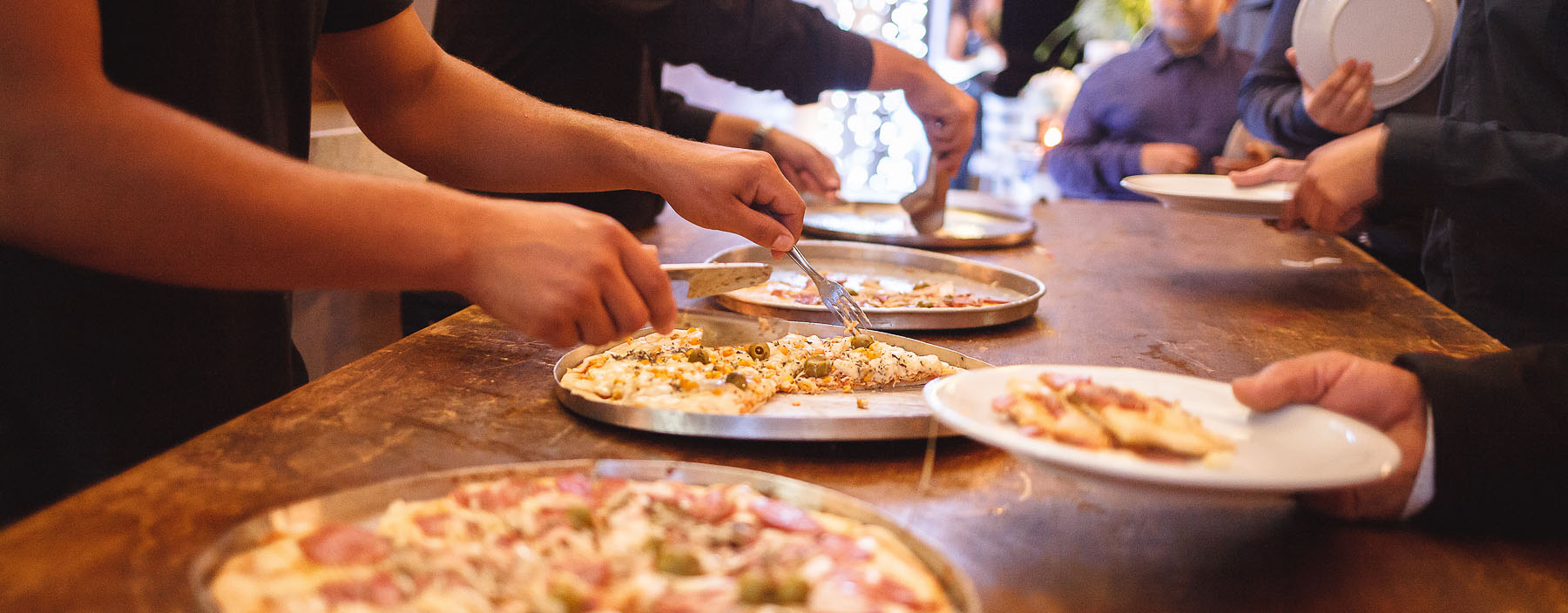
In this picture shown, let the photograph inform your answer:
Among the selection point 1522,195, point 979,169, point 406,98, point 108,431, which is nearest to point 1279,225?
point 1522,195

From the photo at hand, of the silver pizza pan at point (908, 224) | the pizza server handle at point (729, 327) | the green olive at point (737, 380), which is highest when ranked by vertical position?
the green olive at point (737, 380)

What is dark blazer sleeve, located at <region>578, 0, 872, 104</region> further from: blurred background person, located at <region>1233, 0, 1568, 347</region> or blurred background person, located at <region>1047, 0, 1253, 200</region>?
blurred background person, located at <region>1047, 0, 1253, 200</region>

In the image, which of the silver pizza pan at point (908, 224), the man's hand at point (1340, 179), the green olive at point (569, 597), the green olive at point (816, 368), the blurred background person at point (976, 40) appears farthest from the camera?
the blurred background person at point (976, 40)

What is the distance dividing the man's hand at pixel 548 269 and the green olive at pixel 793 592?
37 centimetres

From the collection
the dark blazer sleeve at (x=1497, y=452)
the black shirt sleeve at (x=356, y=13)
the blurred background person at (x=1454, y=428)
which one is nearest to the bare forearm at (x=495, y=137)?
the black shirt sleeve at (x=356, y=13)

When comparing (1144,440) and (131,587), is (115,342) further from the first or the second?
(1144,440)

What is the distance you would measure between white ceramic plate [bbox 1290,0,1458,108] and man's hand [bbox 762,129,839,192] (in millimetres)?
1304

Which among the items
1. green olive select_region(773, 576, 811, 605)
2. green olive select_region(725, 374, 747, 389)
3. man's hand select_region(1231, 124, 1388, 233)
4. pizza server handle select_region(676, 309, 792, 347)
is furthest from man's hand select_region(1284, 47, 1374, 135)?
green olive select_region(773, 576, 811, 605)

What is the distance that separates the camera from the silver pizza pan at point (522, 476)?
749 mm

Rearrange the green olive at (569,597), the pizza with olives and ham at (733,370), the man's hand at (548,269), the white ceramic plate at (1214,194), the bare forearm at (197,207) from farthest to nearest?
the white ceramic plate at (1214,194) < the pizza with olives and ham at (733,370) < the man's hand at (548,269) < the bare forearm at (197,207) < the green olive at (569,597)

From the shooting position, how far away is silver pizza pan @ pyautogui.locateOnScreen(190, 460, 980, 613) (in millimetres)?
749

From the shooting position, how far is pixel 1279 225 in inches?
87.5

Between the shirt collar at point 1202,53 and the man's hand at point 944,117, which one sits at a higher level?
the shirt collar at point 1202,53

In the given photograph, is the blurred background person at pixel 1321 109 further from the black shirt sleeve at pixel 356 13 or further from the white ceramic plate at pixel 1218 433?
the black shirt sleeve at pixel 356 13
